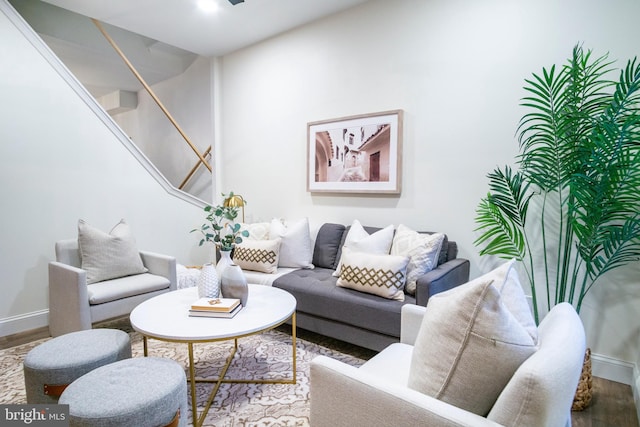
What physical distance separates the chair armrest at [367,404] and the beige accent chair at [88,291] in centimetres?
210

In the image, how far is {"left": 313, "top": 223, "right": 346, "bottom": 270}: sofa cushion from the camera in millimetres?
3234

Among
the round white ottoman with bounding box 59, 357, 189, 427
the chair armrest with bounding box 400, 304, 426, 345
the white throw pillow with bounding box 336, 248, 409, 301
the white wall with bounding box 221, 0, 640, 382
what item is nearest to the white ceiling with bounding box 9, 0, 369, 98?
the white wall with bounding box 221, 0, 640, 382

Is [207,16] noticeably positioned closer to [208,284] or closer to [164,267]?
[164,267]

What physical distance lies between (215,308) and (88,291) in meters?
1.34

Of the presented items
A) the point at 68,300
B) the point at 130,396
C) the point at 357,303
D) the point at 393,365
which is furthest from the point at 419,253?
the point at 68,300

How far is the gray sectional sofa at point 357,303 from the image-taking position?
7.40 feet

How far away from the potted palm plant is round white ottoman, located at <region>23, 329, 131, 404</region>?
2439 mm

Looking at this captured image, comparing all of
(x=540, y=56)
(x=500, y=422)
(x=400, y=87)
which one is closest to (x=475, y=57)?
(x=540, y=56)

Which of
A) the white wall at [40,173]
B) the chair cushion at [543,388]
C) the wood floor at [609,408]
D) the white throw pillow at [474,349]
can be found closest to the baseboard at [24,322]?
the white wall at [40,173]

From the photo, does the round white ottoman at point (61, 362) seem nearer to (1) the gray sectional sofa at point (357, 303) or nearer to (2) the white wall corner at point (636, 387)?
(1) the gray sectional sofa at point (357, 303)

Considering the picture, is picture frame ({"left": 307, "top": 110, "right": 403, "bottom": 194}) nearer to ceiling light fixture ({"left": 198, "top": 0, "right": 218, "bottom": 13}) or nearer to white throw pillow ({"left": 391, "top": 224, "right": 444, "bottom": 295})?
white throw pillow ({"left": 391, "top": 224, "right": 444, "bottom": 295})

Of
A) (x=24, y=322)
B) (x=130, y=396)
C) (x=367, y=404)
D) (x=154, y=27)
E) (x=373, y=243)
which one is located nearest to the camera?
(x=367, y=404)

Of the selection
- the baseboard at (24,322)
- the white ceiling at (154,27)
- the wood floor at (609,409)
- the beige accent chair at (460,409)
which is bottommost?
the wood floor at (609,409)

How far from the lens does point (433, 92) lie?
289cm
